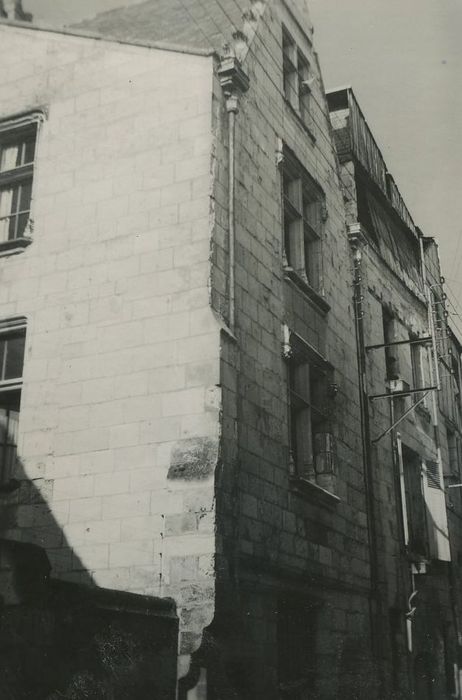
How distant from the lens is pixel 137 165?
1133 cm

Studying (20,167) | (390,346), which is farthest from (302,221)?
(390,346)

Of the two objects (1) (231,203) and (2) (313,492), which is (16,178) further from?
(2) (313,492)

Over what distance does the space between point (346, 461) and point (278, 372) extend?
2.68m

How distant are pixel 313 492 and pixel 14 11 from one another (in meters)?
9.48

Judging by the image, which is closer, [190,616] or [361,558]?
[190,616]

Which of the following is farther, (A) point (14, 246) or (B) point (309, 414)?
(B) point (309, 414)

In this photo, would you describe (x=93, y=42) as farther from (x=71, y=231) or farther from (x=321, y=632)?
(x=321, y=632)

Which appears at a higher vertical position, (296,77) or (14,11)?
(14,11)

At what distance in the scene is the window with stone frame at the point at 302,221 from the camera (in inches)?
521

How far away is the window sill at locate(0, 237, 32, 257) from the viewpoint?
11555 millimetres

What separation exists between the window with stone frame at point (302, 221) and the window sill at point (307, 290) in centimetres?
12

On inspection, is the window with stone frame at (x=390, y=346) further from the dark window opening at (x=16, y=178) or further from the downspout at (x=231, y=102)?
the dark window opening at (x=16, y=178)

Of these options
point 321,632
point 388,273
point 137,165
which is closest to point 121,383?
point 137,165

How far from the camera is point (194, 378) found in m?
9.65
